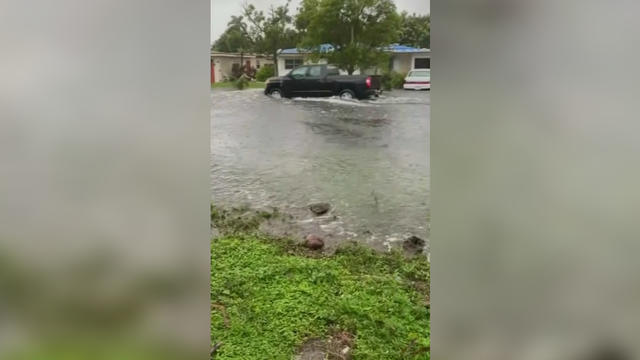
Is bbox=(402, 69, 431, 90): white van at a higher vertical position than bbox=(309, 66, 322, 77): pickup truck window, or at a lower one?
lower

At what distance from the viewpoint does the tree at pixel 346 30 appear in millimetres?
1691

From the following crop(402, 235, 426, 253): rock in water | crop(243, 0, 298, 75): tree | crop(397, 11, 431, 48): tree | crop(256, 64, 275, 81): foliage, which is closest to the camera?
crop(397, 11, 431, 48): tree

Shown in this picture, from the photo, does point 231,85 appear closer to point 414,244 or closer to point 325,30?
point 325,30

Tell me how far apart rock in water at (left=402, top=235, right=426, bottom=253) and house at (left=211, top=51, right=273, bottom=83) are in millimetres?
953

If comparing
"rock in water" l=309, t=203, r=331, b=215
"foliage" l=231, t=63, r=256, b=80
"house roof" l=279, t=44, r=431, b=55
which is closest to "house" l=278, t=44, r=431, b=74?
"house roof" l=279, t=44, r=431, b=55

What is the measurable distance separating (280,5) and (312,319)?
1.21 meters

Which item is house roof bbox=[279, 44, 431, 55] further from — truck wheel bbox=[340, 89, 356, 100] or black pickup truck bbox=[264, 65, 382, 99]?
truck wheel bbox=[340, 89, 356, 100]

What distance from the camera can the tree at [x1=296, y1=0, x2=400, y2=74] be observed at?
1.69 metres

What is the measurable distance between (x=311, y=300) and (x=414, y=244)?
0.51m

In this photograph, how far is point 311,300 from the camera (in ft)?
6.08
